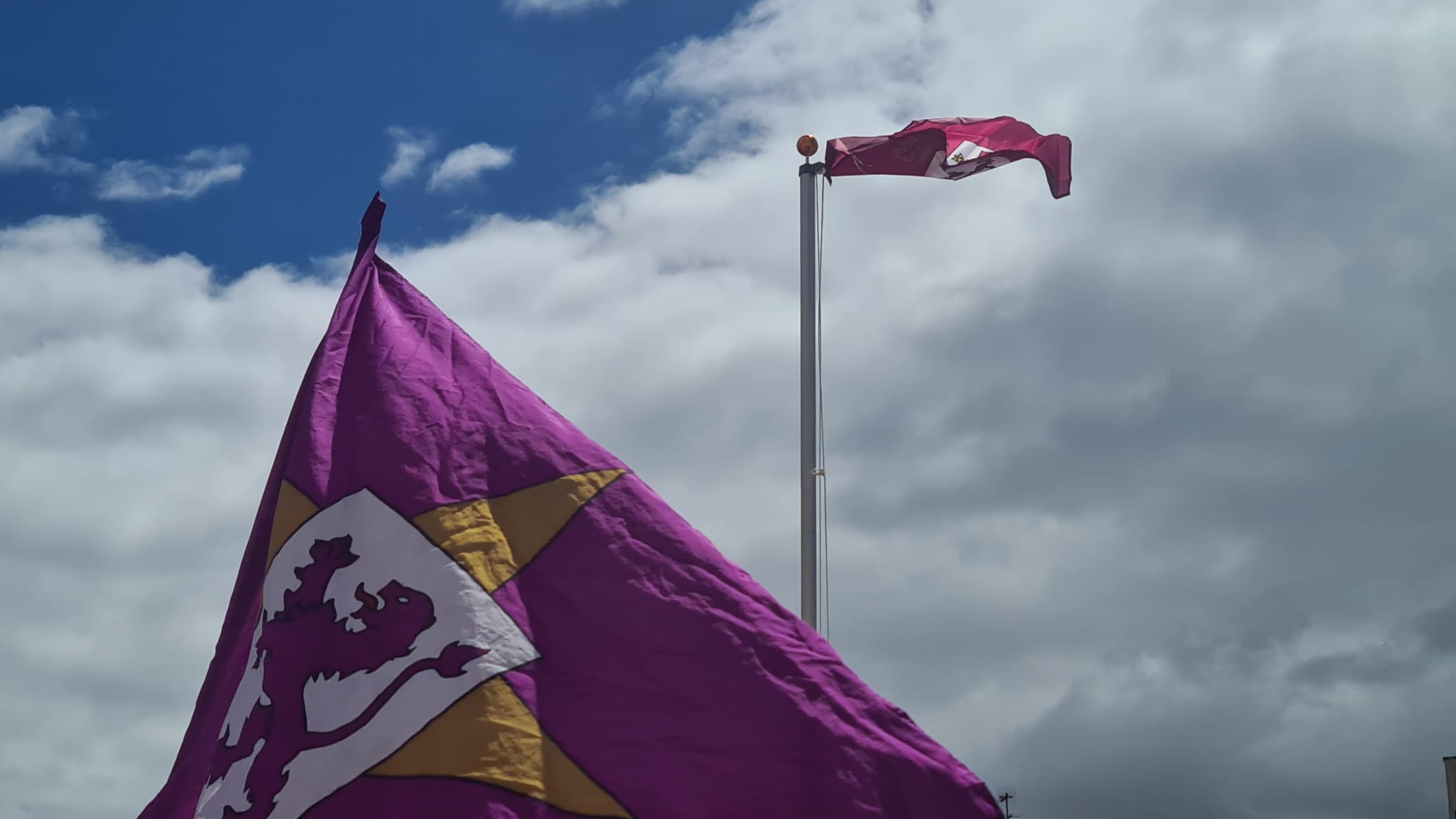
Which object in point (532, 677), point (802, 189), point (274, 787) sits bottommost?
point (274, 787)

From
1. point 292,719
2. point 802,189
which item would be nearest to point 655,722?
point 292,719

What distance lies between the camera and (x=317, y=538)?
36.7 feet

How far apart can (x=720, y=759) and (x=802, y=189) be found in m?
5.63

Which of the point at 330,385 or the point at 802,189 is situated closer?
the point at 330,385

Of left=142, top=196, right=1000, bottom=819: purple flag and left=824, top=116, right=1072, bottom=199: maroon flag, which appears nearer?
left=142, top=196, right=1000, bottom=819: purple flag

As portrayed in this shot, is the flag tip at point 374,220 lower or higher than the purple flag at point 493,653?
higher

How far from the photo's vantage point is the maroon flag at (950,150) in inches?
560

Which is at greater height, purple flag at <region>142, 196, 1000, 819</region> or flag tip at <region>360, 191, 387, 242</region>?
flag tip at <region>360, 191, 387, 242</region>

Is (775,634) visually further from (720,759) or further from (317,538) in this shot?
(317,538)

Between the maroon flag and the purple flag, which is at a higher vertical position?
the maroon flag

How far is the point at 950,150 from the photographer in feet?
47.2

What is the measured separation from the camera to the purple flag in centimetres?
980

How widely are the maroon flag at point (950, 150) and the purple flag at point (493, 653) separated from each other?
4.16 metres

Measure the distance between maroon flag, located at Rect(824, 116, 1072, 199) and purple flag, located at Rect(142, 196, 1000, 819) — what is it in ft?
13.7
